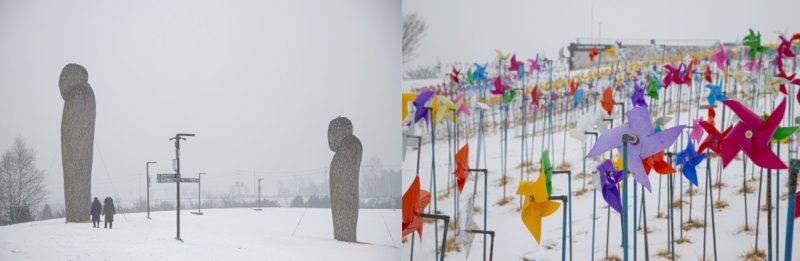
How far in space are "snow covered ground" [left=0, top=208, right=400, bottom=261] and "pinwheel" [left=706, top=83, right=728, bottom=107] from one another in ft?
4.15

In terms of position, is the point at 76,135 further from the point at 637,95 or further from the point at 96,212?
the point at 637,95

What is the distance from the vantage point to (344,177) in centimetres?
299

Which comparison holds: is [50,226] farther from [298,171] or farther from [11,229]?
[298,171]

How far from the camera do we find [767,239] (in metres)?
2.43

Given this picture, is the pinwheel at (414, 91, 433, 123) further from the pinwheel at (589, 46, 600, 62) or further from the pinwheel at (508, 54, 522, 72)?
the pinwheel at (589, 46, 600, 62)

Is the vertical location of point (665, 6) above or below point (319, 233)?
above

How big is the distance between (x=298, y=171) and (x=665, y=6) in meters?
1.37

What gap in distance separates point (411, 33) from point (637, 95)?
94 centimetres

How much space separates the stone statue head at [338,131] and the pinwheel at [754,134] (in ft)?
4.40

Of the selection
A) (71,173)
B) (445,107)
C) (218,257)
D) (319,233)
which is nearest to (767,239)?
(445,107)

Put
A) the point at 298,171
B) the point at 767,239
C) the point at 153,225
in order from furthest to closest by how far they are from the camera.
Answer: the point at 298,171
the point at 153,225
the point at 767,239

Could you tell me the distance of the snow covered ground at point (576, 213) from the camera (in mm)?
2475

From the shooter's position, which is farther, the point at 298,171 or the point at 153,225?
the point at 298,171

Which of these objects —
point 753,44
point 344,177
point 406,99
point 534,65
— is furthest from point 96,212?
point 753,44
